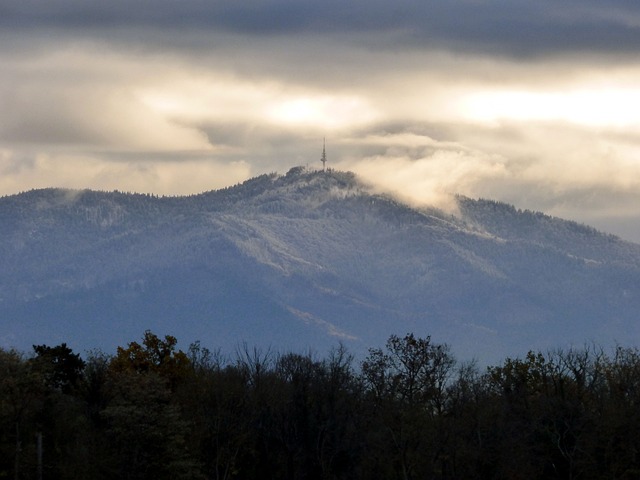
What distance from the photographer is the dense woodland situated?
10319cm

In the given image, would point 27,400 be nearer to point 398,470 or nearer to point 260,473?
point 260,473

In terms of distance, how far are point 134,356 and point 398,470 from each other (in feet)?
98.5

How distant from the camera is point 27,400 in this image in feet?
343

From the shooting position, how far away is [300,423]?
118 m

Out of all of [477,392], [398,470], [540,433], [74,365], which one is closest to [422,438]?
[398,470]

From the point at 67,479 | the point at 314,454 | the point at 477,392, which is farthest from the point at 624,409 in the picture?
the point at 67,479

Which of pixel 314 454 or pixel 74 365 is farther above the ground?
pixel 74 365

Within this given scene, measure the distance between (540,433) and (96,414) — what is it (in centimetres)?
3376

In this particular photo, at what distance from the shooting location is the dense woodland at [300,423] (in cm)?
10319

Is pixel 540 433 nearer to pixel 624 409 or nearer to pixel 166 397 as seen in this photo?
pixel 624 409

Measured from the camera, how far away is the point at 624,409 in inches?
4616

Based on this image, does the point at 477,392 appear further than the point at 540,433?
Yes

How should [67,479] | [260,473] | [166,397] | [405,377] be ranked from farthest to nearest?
[405,377] → [260,473] → [166,397] → [67,479]

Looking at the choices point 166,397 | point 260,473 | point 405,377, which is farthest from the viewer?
point 405,377
